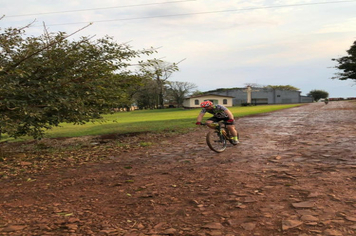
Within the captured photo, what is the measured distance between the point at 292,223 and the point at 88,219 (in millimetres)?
2664

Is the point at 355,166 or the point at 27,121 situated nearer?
the point at 355,166

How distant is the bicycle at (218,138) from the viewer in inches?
340

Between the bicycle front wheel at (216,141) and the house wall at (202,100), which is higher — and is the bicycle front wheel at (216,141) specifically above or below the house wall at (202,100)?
below

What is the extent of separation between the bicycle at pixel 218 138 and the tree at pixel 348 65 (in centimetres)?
4423

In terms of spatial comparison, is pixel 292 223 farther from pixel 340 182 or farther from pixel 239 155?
pixel 239 155

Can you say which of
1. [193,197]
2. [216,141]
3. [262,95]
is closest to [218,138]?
[216,141]

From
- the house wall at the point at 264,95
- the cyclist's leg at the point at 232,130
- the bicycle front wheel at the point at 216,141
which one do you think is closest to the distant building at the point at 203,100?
the house wall at the point at 264,95

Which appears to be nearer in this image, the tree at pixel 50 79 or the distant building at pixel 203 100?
the tree at pixel 50 79

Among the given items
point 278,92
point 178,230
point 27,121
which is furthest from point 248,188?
point 278,92

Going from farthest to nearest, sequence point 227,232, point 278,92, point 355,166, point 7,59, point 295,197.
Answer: point 278,92, point 7,59, point 355,166, point 295,197, point 227,232

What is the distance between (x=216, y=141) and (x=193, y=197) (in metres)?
4.22

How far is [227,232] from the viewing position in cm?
341

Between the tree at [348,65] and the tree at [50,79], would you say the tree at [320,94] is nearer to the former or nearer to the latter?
the tree at [348,65]

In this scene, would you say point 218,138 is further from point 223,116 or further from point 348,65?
point 348,65
